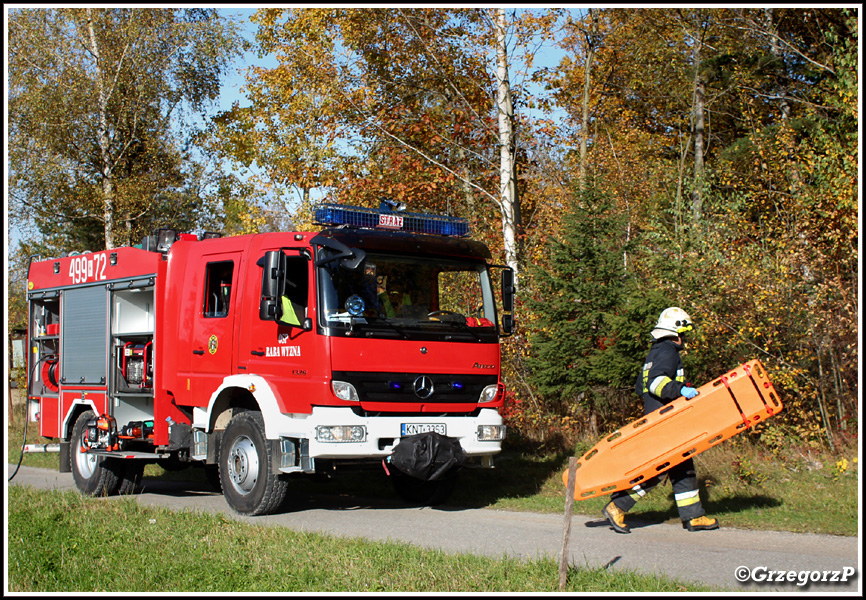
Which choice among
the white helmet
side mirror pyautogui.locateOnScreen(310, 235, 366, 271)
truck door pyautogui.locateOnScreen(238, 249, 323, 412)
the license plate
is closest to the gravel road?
the license plate

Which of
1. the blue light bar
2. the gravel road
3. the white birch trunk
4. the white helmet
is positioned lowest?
the gravel road

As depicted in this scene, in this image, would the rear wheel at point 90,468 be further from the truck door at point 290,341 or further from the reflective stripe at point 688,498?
the reflective stripe at point 688,498

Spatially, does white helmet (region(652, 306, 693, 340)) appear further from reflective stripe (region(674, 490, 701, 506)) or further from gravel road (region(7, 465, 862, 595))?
gravel road (region(7, 465, 862, 595))

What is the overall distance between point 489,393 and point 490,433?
440 mm

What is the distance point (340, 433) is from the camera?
818 centimetres

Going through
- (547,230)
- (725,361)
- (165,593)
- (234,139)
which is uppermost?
(234,139)

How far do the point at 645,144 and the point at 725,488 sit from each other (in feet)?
55.9

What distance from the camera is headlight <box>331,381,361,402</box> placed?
820cm

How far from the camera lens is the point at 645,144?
24547 mm

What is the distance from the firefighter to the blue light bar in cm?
293

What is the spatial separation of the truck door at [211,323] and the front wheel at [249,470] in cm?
65

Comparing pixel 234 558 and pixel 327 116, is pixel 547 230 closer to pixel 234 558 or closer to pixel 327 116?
pixel 327 116

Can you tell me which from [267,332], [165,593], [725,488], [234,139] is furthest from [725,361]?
[234,139]

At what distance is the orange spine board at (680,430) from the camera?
698cm
